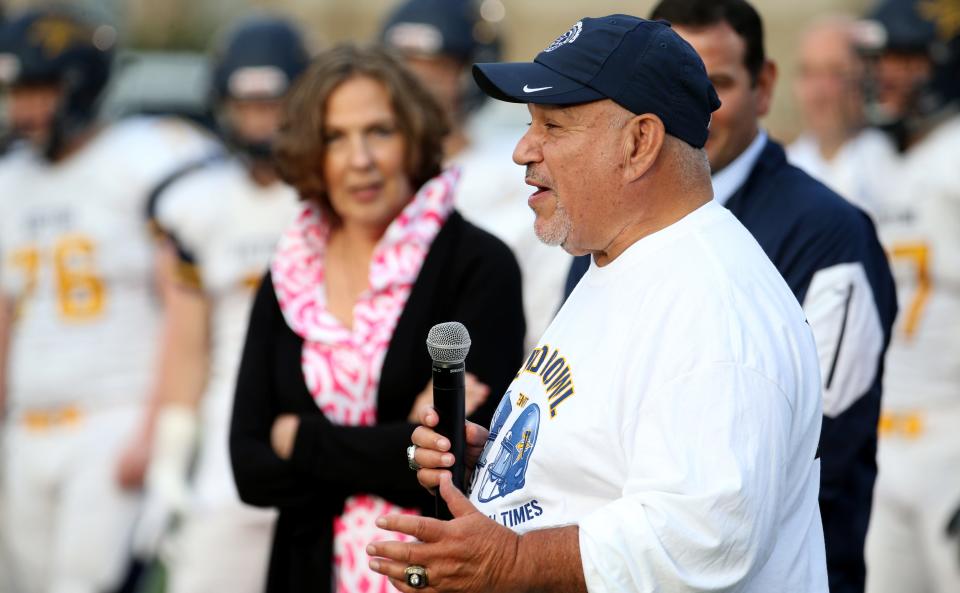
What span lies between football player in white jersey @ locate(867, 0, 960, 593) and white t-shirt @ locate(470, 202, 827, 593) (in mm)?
3016

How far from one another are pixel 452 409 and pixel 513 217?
2799 mm

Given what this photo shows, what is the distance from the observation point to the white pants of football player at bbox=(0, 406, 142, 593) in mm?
5734

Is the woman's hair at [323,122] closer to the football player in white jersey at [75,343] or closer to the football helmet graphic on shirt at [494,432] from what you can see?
the football helmet graphic on shirt at [494,432]

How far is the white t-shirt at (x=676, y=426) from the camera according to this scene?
211 centimetres

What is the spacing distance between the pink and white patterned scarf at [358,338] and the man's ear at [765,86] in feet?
2.77

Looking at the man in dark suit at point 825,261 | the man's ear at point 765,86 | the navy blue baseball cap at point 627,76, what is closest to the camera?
the navy blue baseball cap at point 627,76

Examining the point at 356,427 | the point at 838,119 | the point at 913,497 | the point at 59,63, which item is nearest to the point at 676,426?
the point at 356,427

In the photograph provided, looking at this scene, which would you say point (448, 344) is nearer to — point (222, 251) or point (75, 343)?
point (222, 251)

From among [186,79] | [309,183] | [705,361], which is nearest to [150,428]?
[309,183]

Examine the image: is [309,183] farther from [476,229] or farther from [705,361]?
[705,361]

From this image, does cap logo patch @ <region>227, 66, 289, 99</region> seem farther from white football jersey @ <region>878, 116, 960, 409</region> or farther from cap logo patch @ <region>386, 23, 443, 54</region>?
white football jersey @ <region>878, 116, 960, 409</region>

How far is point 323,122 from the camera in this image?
3842 mm

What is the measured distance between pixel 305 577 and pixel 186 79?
305 inches

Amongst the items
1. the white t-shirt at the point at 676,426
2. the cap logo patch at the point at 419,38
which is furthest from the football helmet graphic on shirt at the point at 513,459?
the cap logo patch at the point at 419,38
